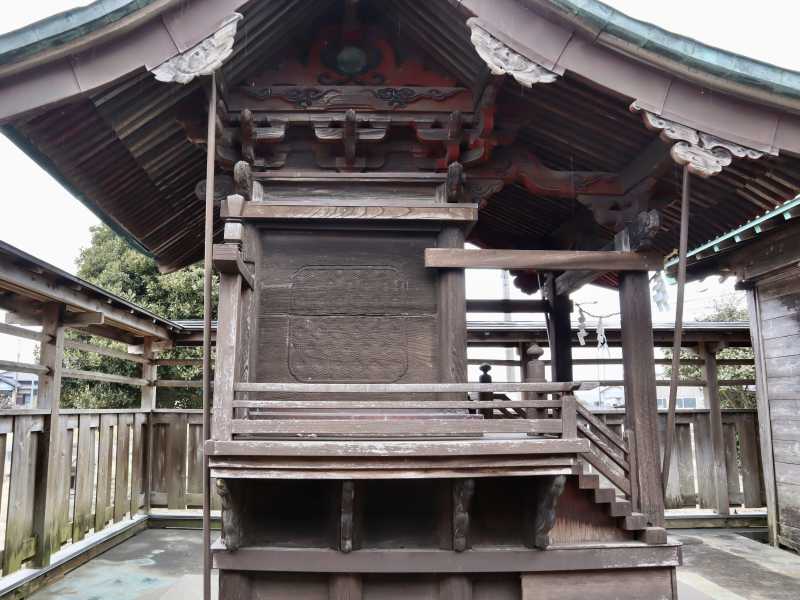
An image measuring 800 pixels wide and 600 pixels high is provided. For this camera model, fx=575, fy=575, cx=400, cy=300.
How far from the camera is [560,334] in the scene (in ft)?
23.5

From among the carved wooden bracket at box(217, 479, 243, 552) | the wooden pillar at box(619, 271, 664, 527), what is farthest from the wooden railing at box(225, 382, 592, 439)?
the wooden pillar at box(619, 271, 664, 527)

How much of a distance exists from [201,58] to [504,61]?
2.09 meters

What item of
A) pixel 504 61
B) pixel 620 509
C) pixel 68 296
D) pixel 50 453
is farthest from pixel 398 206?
pixel 50 453

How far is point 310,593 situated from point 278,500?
2.39 ft

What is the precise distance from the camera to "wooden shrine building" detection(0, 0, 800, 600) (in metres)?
3.80

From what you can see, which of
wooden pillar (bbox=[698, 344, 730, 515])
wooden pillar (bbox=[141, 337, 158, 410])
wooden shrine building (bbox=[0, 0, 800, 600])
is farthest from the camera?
wooden pillar (bbox=[141, 337, 158, 410])

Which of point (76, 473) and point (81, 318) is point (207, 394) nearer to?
point (81, 318)

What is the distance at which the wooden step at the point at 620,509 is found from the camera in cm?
451

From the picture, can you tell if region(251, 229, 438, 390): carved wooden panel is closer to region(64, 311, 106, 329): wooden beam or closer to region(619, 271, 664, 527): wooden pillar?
region(619, 271, 664, 527): wooden pillar

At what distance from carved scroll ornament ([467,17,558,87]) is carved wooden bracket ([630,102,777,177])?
68 cm

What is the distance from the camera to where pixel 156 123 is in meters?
4.61

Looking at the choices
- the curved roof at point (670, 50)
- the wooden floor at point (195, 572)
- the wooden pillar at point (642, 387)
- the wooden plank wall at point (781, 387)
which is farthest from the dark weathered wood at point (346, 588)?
the wooden plank wall at point (781, 387)

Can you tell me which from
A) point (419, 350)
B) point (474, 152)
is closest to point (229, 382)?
point (419, 350)

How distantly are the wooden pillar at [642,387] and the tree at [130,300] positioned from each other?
43.3ft
